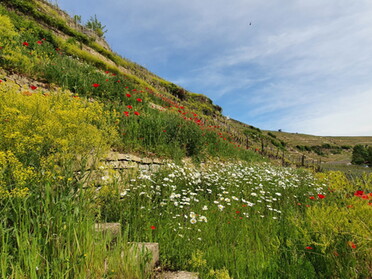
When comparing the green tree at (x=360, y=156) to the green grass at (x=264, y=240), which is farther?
the green tree at (x=360, y=156)

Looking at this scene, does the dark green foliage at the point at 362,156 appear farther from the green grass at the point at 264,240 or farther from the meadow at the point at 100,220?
the meadow at the point at 100,220

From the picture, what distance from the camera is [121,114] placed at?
6590 mm

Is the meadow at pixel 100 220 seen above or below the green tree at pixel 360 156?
below

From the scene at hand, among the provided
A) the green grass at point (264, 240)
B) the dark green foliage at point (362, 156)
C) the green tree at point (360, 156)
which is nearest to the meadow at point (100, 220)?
the green grass at point (264, 240)

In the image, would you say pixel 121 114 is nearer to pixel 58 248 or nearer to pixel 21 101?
pixel 21 101

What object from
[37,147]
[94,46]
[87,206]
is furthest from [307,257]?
[94,46]

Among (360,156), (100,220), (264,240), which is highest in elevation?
(360,156)

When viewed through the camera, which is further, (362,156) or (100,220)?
(362,156)

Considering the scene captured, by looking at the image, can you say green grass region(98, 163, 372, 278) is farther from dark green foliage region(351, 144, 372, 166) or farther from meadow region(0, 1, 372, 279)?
dark green foliage region(351, 144, 372, 166)

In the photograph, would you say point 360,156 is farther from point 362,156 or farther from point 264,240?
point 264,240

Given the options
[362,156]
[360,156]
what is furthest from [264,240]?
[362,156]

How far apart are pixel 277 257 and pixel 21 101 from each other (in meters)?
3.84

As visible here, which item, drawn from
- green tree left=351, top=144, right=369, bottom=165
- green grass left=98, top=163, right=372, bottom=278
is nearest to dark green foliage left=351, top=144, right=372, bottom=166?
green tree left=351, top=144, right=369, bottom=165

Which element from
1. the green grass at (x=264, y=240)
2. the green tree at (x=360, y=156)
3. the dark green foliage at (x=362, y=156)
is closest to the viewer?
the green grass at (x=264, y=240)
